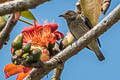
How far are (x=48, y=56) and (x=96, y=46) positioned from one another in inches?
165

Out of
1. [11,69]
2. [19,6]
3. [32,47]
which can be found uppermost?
[32,47]

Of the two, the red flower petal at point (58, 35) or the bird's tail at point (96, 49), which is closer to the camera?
the red flower petal at point (58, 35)

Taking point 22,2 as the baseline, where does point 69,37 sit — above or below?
above

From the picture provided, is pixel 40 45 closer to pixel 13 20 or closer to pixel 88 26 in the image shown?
pixel 13 20

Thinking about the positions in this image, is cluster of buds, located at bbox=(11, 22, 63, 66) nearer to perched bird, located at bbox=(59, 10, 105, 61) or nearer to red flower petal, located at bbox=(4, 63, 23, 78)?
red flower petal, located at bbox=(4, 63, 23, 78)

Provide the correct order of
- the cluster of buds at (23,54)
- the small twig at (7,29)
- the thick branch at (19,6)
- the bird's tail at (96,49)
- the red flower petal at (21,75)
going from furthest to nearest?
1. the bird's tail at (96,49)
2. the red flower petal at (21,75)
3. the cluster of buds at (23,54)
4. the small twig at (7,29)
5. the thick branch at (19,6)

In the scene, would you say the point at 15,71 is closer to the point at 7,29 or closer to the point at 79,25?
the point at 7,29

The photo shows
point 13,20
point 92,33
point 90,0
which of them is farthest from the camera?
point 90,0

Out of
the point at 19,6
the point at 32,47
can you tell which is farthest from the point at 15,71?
the point at 19,6

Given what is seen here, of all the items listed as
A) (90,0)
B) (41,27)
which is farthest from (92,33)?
(41,27)

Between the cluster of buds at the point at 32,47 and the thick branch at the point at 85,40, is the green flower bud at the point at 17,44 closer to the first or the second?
the cluster of buds at the point at 32,47

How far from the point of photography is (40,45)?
9.78 ft

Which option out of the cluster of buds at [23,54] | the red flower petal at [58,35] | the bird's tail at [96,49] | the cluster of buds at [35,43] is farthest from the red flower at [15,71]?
the bird's tail at [96,49]

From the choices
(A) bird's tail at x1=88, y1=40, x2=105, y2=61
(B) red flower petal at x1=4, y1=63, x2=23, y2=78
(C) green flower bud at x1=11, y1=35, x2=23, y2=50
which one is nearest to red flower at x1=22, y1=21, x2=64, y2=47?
(B) red flower petal at x1=4, y1=63, x2=23, y2=78
